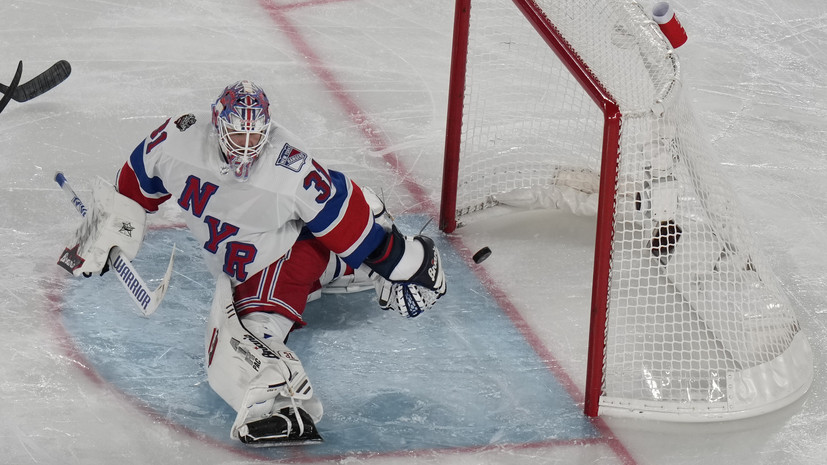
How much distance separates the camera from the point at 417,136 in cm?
512

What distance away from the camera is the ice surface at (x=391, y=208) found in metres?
3.57

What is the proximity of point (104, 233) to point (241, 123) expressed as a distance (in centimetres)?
57

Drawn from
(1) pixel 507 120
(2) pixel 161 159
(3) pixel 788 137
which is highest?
(2) pixel 161 159

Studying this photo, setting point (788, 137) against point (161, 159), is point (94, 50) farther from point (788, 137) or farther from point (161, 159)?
point (788, 137)

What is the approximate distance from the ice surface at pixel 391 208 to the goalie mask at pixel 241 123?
2.29 feet

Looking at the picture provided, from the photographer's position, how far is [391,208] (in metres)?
4.64

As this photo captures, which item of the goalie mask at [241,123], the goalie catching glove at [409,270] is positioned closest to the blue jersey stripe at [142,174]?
the goalie mask at [241,123]

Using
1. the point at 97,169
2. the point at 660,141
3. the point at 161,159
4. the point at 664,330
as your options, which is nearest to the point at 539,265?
the point at 664,330

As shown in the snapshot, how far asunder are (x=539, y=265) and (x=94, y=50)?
93.9 inches

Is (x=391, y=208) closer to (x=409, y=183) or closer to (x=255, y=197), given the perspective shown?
(x=409, y=183)

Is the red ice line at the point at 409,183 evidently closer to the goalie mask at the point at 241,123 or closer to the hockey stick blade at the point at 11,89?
the goalie mask at the point at 241,123

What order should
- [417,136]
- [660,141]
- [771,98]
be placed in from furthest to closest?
[771,98] < [417,136] < [660,141]

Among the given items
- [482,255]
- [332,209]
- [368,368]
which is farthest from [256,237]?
[482,255]

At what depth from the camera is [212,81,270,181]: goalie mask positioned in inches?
135
